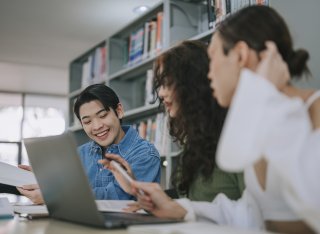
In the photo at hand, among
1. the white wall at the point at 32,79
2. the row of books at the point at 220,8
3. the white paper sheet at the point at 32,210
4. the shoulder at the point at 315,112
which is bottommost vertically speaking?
the white paper sheet at the point at 32,210

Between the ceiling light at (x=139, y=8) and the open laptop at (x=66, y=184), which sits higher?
the ceiling light at (x=139, y=8)

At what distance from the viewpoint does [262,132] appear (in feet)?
2.46

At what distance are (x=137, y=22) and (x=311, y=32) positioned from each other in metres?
1.65

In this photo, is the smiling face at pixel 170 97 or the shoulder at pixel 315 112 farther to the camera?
the smiling face at pixel 170 97

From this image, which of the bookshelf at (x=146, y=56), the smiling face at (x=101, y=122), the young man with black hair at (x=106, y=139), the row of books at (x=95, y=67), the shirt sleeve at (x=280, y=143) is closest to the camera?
the shirt sleeve at (x=280, y=143)

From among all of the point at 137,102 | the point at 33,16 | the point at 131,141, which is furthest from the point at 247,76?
the point at 33,16

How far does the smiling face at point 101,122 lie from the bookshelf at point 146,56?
427 mm

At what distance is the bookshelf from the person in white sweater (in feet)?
4.06

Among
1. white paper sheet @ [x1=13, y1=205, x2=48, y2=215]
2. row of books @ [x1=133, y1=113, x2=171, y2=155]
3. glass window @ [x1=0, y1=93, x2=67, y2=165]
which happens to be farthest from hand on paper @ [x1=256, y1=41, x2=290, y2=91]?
glass window @ [x1=0, y1=93, x2=67, y2=165]

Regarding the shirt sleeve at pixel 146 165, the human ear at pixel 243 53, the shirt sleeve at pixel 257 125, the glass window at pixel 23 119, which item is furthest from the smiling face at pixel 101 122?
the glass window at pixel 23 119

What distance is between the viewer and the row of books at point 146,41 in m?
2.87

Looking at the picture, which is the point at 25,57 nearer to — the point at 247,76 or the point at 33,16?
the point at 33,16

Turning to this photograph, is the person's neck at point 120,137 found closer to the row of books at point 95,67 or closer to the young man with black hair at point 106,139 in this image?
the young man with black hair at point 106,139

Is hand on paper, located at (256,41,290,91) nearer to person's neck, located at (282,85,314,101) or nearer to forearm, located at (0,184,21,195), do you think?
person's neck, located at (282,85,314,101)
